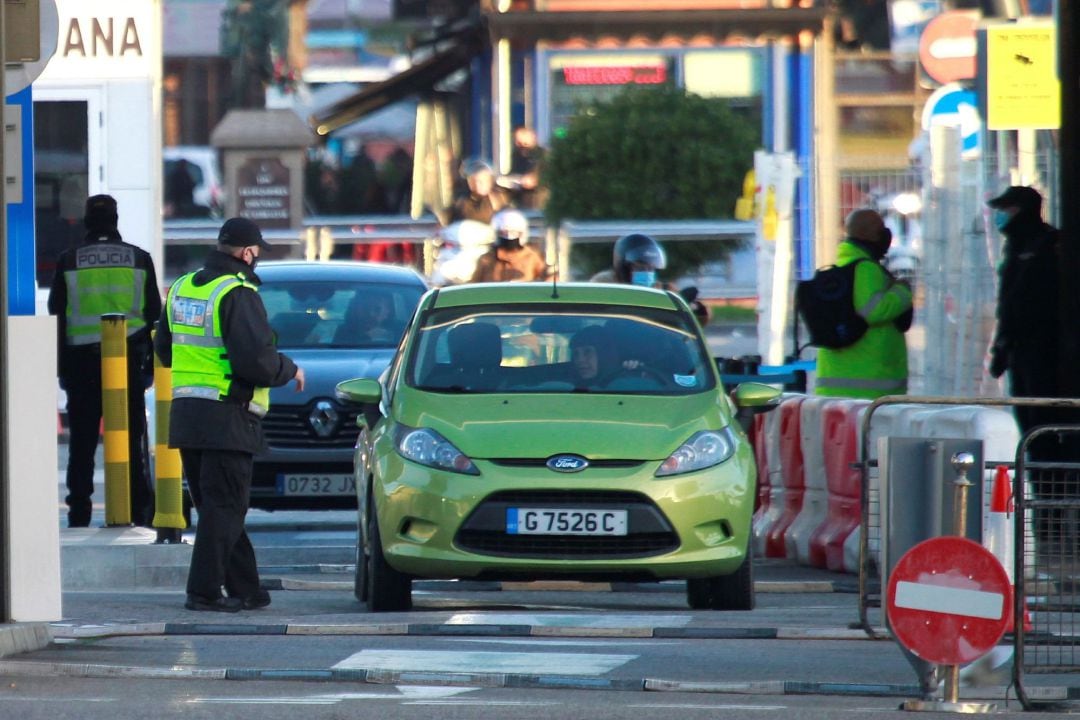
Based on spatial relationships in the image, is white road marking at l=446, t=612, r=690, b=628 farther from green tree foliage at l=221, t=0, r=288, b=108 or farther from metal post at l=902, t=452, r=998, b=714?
green tree foliage at l=221, t=0, r=288, b=108

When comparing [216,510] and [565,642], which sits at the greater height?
[216,510]

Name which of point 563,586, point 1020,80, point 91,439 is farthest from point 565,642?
point 1020,80

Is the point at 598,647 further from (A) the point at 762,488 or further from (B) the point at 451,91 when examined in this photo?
(B) the point at 451,91

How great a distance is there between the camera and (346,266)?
16.8m

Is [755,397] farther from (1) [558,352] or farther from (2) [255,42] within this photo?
(2) [255,42]

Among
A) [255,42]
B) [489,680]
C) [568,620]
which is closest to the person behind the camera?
[489,680]

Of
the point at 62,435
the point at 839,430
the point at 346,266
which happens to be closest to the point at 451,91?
the point at 62,435

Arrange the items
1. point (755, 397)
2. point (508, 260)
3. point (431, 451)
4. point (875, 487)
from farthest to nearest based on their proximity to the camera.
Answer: point (508, 260) < point (755, 397) < point (431, 451) < point (875, 487)

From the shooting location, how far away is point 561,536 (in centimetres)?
1077

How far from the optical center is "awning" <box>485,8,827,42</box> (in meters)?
39.5

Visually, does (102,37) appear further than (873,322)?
Yes

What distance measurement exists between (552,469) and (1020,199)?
397cm

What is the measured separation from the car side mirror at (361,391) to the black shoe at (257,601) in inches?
37.1

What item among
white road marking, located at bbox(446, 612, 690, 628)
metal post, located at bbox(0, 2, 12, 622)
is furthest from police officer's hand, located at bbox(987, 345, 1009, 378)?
metal post, located at bbox(0, 2, 12, 622)
